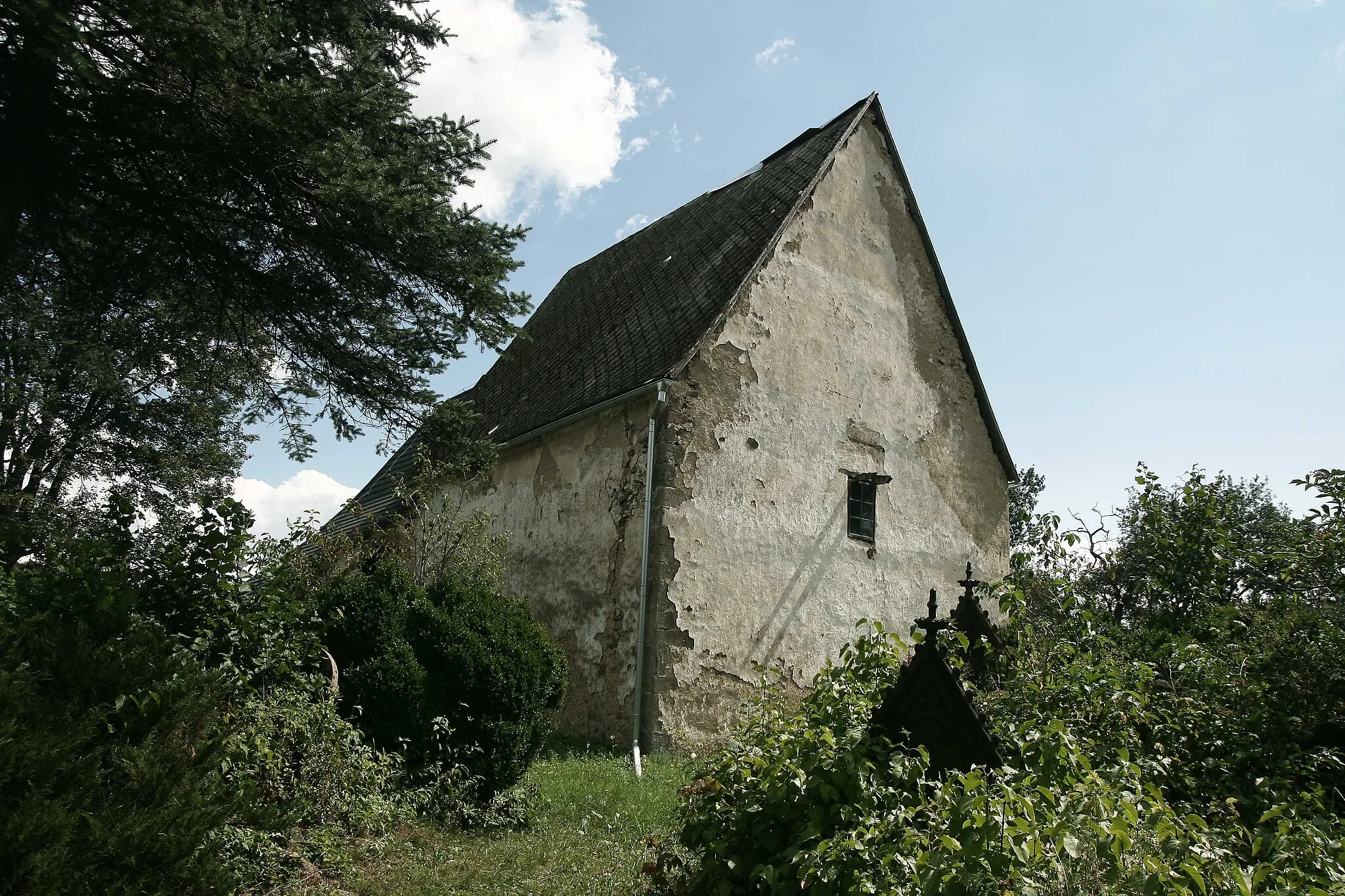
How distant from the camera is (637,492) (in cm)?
1027

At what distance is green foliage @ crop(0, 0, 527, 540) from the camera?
20.2ft

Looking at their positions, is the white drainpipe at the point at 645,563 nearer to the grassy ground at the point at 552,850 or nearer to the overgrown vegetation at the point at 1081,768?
the grassy ground at the point at 552,850

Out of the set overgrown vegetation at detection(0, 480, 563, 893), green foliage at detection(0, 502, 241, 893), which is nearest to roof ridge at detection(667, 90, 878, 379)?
overgrown vegetation at detection(0, 480, 563, 893)

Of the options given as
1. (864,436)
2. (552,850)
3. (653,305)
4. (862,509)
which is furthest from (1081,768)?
(653,305)

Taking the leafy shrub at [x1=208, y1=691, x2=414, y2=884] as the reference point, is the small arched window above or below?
above

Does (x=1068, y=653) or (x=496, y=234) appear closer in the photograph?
(x=1068, y=653)

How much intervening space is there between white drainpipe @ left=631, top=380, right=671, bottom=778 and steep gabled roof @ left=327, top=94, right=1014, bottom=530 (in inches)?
13.4

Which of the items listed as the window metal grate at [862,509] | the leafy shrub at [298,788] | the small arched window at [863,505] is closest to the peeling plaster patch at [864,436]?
the small arched window at [863,505]

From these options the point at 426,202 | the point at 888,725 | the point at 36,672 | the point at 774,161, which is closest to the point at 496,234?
the point at 426,202

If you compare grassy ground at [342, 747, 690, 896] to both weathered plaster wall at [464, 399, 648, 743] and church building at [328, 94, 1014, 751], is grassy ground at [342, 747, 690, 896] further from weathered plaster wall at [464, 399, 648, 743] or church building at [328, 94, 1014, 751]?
weathered plaster wall at [464, 399, 648, 743]

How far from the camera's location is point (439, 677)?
659 centimetres

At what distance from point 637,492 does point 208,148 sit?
5508 mm

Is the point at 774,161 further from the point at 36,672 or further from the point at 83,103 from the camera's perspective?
the point at 36,672

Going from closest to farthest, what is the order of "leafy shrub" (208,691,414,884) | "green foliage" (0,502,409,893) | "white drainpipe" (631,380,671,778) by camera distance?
"green foliage" (0,502,409,893)
"leafy shrub" (208,691,414,884)
"white drainpipe" (631,380,671,778)
